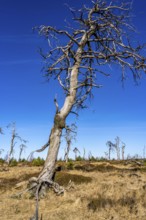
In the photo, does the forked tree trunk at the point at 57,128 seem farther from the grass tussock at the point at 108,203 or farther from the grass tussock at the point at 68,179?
the grass tussock at the point at 68,179

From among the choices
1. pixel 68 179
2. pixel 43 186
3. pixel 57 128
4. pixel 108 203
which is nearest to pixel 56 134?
pixel 57 128

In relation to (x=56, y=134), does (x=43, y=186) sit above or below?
below

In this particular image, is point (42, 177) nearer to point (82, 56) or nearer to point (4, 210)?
point (4, 210)

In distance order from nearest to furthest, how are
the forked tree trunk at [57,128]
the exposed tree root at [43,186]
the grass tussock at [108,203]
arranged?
the grass tussock at [108,203], the exposed tree root at [43,186], the forked tree trunk at [57,128]

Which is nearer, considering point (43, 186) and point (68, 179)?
point (43, 186)

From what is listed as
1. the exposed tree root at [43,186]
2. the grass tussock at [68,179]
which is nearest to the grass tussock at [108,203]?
the exposed tree root at [43,186]

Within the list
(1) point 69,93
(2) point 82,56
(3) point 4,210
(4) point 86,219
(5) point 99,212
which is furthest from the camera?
(2) point 82,56

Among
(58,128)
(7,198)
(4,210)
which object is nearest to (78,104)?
(58,128)

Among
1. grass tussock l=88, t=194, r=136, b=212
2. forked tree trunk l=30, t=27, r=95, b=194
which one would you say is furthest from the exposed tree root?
grass tussock l=88, t=194, r=136, b=212

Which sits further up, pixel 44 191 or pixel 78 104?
pixel 78 104

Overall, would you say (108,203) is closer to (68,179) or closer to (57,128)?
(57,128)

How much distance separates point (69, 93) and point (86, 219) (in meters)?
5.45

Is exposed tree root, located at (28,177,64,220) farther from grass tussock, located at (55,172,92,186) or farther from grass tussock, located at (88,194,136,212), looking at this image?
grass tussock, located at (55,172,92,186)

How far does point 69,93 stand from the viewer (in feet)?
36.2
